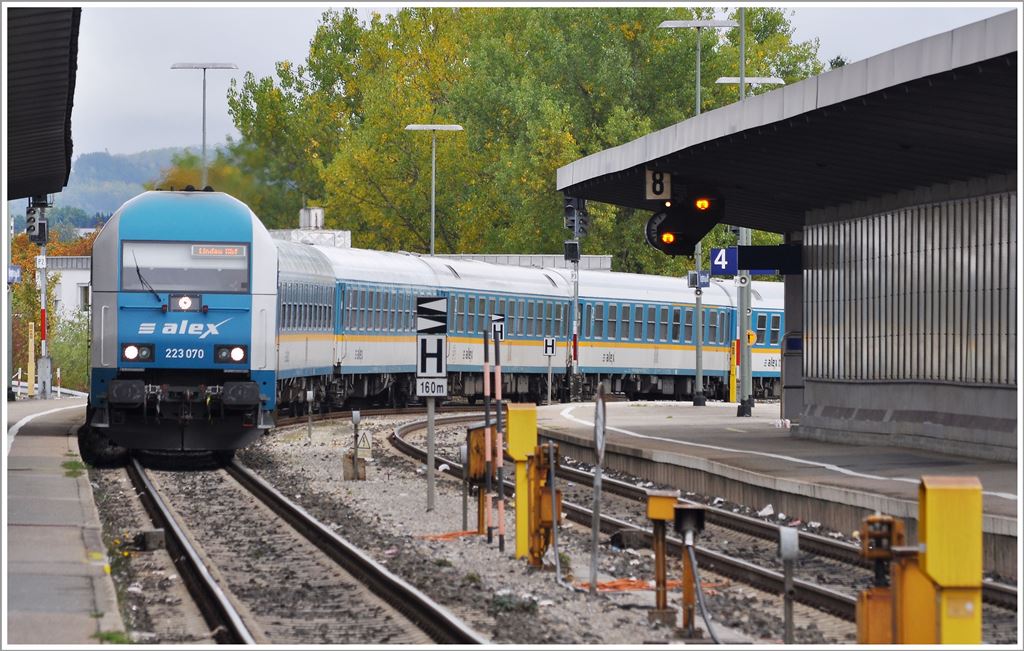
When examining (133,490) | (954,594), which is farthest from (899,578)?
(133,490)

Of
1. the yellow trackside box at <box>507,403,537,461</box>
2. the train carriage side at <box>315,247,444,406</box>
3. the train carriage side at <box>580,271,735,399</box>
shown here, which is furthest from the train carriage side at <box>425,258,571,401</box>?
the yellow trackside box at <box>507,403,537,461</box>

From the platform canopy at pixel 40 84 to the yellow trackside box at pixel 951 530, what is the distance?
Answer: 8660 mm

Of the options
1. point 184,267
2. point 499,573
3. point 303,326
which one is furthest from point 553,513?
point 303,326

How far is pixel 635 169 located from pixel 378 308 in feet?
48.6

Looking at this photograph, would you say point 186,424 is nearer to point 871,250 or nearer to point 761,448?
point 761,448

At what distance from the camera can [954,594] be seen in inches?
358

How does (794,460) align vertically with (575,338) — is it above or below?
below

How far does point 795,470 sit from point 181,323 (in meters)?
7.92

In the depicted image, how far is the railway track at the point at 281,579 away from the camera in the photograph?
11.6m

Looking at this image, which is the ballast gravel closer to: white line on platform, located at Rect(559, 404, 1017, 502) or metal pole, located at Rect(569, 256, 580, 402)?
white line on platform, located at Rect(559, 404, 1017, 502)

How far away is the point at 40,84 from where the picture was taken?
59.4ft

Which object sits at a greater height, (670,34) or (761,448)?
(670,34)

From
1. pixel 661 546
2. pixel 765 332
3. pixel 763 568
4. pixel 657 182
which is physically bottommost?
pixel 763 568

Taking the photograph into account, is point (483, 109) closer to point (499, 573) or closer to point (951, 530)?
point (499, 573)
